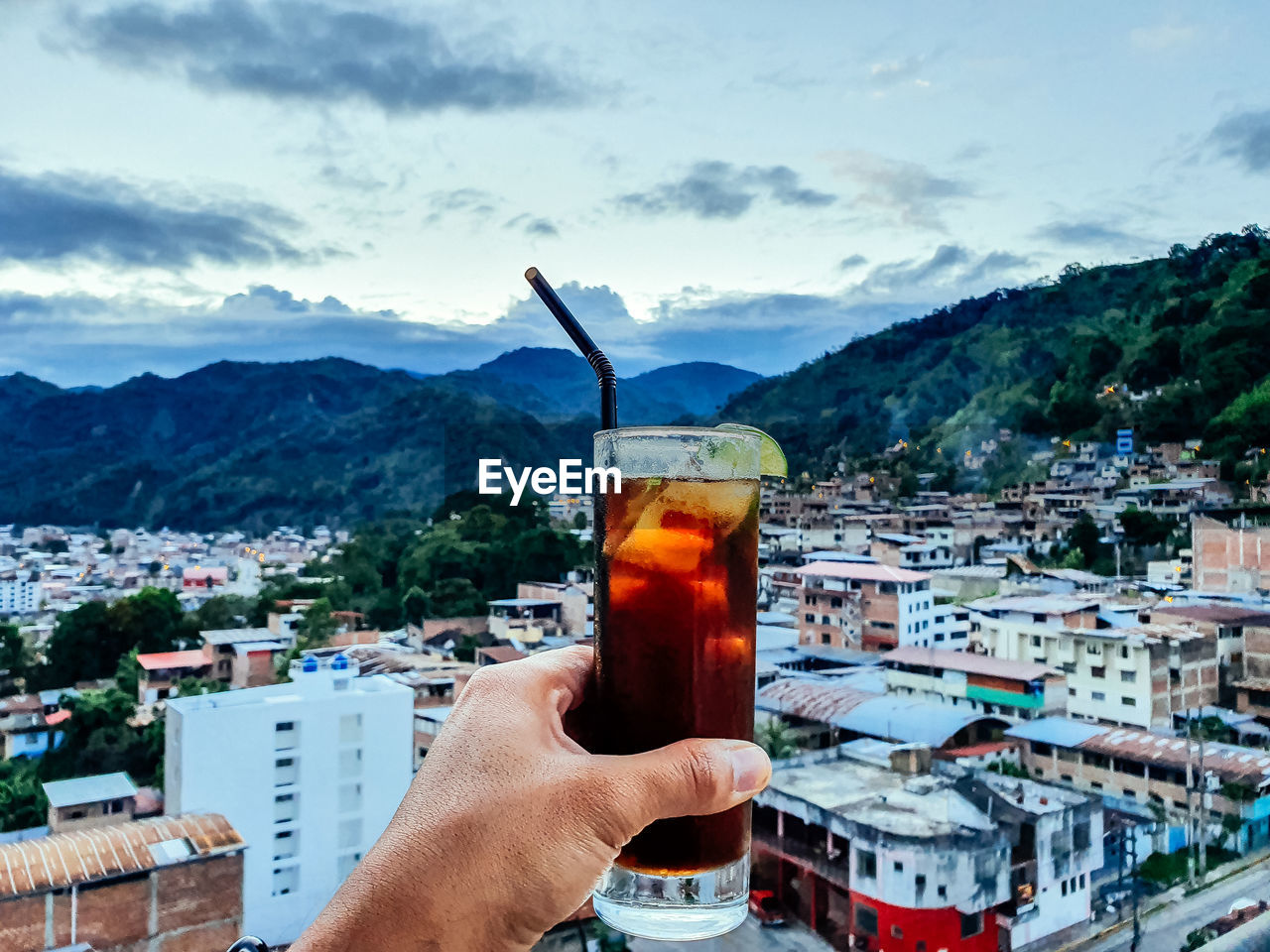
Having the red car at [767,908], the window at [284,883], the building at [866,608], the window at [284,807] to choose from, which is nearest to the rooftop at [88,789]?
the window at [284,807]

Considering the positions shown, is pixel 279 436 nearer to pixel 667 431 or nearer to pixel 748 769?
pixel 667 431

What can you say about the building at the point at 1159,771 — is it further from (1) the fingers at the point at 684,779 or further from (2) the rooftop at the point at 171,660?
(2) the rooftop at the point at 171,660

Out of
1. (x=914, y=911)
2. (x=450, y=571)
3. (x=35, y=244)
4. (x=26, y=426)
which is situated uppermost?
(x=35, y=244)

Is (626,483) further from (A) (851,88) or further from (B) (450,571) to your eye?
(B) (450,571)

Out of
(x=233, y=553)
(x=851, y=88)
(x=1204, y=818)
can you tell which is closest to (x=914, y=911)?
(x=1204, y=818)

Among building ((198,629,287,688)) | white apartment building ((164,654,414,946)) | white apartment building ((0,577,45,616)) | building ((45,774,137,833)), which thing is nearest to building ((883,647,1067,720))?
white apartment building ((164,654,414,946))

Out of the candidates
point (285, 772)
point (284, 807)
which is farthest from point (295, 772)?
point (284, 807)
